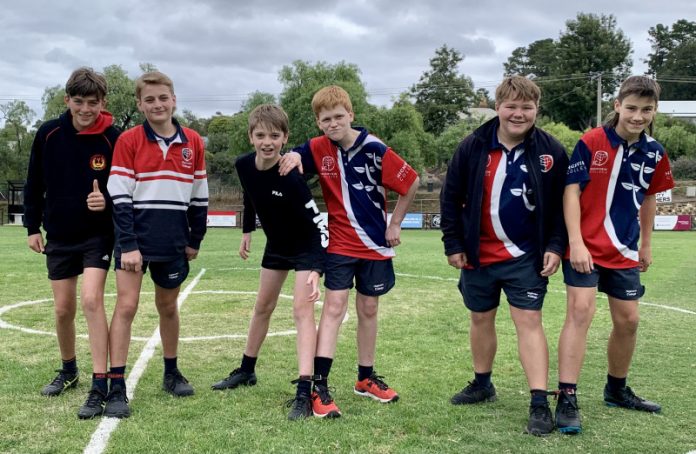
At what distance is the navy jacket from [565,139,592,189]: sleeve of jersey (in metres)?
0.05

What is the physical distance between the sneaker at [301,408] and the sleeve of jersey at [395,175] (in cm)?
157

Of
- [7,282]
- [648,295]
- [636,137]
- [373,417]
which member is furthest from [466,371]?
[7,282]

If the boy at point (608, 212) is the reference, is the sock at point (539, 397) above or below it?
below

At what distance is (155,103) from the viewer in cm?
452

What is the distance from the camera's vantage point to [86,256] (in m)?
4.68

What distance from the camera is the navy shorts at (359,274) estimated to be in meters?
4.65

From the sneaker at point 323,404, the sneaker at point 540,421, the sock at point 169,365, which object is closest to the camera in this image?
the sneaker at point 540,421

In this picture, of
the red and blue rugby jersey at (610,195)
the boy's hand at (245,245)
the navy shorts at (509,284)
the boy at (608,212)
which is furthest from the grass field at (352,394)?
the red and blue rugby jersey at (610,195)

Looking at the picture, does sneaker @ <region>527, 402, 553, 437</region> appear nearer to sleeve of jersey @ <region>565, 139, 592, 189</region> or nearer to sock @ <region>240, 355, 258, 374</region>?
sleeve of jersey @ <region>565, 139, 592, 189</region>

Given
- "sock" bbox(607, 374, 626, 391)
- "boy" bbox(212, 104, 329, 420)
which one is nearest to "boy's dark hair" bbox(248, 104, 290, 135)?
"boy" bbox(212, 104, 329, 420)

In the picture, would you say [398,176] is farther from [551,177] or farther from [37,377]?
[37,377]

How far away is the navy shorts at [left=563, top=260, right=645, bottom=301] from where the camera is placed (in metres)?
4.31

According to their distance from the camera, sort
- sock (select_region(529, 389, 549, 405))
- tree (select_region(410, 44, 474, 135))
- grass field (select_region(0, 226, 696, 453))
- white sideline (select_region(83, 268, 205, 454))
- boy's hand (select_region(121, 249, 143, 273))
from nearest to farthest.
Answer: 1. white sideline (select_region(83, 268, 205, 454))
2. grass field (select_region(0, 226, 696, 453))
3. sock (select_region(529, 389, 549, 405))
4. boy's hand (select_region(121, 249, 143, 273))
5. tree (select_region(410, 44, 474, 135))

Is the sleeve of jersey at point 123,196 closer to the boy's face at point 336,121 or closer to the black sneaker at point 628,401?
the boy's face at point 336,121
